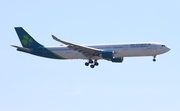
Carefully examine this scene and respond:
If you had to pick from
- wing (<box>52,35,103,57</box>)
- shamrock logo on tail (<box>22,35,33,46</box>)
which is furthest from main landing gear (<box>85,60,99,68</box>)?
shamrock logo on tail (<box>22,35,33,46</box>)

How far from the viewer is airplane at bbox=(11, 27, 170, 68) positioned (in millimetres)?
102312

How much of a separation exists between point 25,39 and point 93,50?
1484 cm

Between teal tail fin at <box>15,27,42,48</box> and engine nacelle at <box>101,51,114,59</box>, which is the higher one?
teal tail fin at <box>15,27,42,48</box>

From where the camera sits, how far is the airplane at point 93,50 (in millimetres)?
102312

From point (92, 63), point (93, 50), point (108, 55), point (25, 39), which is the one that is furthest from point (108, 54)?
point (25, 39)

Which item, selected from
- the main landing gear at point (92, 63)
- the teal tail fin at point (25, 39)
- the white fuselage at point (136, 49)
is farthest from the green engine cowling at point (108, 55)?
the teal tail fin at point (25, 39)

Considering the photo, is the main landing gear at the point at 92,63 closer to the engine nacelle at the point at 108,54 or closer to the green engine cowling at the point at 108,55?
the green engine cowling at the point at 108,55

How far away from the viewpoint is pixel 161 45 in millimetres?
103312

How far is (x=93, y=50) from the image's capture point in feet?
342

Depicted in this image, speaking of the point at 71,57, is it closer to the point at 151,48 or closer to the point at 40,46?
the point at 40,46

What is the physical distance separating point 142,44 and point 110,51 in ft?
17.8

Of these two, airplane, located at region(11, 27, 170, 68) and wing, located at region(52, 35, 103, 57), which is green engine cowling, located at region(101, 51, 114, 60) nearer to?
airplane, located at region(11, 27, 170, 68)

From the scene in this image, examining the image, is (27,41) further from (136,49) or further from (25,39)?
(136,49)

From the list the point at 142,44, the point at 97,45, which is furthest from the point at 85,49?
the point at 142,44
